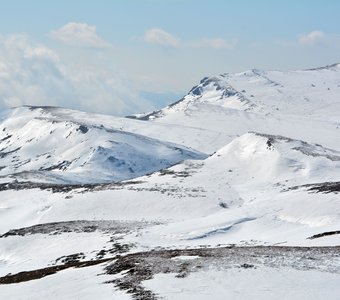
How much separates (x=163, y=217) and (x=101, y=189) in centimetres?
2056

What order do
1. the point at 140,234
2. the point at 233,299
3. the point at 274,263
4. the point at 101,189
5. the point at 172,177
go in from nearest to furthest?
the point at 233,299 < the point at 274,263 < the point at 140,234 < the point at 101,189 < the point at 172,177

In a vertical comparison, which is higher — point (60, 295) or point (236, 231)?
point (60, 295)

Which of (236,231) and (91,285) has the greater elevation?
(91,285)

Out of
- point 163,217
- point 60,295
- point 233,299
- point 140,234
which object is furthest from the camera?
point 163,217

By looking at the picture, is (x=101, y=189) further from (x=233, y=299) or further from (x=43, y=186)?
(x=233, y=299)

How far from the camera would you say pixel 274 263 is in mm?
30688

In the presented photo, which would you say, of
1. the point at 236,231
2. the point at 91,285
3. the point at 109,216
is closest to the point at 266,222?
the point at 236,231

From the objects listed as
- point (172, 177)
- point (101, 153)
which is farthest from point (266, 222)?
point (101, 153)

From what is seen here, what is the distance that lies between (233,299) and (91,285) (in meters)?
8.99

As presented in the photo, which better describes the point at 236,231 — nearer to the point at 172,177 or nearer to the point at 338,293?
the point at 338,293

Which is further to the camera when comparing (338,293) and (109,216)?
(109,216)

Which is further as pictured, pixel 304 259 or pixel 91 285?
pixel 304 259

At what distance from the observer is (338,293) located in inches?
995

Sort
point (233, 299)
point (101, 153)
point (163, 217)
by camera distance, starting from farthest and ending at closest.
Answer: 1. point (101, 153)
2. point (163, 217)
3. point (233, 299)
